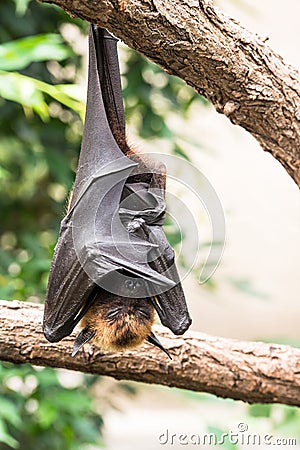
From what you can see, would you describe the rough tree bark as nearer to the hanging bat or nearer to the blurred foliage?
the hanging bat

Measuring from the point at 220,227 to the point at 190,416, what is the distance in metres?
4.44

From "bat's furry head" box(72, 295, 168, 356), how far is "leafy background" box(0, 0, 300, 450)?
3.33 ft

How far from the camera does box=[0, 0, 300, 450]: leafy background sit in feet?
8.24

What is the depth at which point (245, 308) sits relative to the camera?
5008mm

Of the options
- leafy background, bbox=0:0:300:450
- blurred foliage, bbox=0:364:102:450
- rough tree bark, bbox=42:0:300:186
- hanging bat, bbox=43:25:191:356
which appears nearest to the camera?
rough tree bark, bbox=42:0:300:186

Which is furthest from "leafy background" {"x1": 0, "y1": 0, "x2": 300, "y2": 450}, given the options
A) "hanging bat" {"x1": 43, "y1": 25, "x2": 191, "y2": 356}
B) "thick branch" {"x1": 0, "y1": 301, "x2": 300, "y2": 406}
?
"hanging bat" {"x1": 43, "y1": 25, "x2": 191, "y2": 356}

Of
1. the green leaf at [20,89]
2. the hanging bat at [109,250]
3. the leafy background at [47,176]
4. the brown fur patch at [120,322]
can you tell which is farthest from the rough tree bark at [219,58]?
the leafy background at [47,176]

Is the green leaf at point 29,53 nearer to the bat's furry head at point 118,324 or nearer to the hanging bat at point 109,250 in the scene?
the hanging bat at point 109,250

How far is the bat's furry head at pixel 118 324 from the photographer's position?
1.30 meters

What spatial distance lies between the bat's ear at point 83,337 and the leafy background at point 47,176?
3.32 ft

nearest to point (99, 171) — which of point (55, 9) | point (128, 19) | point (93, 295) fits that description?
point (93, 295)

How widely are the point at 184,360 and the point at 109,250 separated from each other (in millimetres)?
403

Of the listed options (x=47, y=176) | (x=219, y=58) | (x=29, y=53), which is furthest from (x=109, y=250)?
(x=47, y=176)

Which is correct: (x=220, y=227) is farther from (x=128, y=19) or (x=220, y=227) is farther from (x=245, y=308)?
(x=245, y=308)
